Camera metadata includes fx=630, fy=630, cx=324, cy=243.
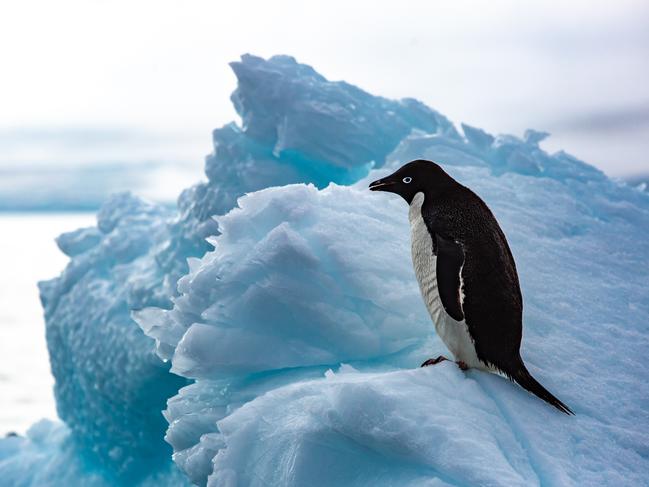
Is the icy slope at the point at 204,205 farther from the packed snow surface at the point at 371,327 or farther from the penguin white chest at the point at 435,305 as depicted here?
the penguin white chest at the point at 435,305

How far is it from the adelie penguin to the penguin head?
0.34 ft

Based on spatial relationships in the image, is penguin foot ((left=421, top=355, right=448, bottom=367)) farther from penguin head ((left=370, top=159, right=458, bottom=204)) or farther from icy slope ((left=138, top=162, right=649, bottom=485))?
penguin head ((left=370, top=159, right=458, bottom=204))

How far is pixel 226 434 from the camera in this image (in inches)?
87.0

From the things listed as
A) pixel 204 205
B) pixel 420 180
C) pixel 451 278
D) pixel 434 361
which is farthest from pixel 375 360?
pixel 204 205

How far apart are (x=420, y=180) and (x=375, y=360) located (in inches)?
30.2

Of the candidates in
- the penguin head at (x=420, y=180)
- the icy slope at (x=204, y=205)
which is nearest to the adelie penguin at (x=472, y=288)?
the penguin head at (x=420, y=180)

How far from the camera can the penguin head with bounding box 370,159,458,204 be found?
2.44 meters

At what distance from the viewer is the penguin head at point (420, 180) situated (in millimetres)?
2436

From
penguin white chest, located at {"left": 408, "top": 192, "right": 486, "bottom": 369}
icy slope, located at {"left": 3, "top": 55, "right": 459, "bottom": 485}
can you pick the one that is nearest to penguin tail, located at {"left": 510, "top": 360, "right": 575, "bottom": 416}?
penguin white chest, located at {"left": 408, "top": 192, "right": 486, "bottom": 369}

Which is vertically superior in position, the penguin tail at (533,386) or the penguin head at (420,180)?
the penguin head at (420,180)

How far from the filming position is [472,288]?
82.5 inches

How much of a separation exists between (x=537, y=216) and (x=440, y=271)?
1.97 meters

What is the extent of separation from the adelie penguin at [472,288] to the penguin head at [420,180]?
10 centimetres

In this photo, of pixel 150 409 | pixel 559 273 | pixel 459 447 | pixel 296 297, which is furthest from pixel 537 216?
pixel 150 409
